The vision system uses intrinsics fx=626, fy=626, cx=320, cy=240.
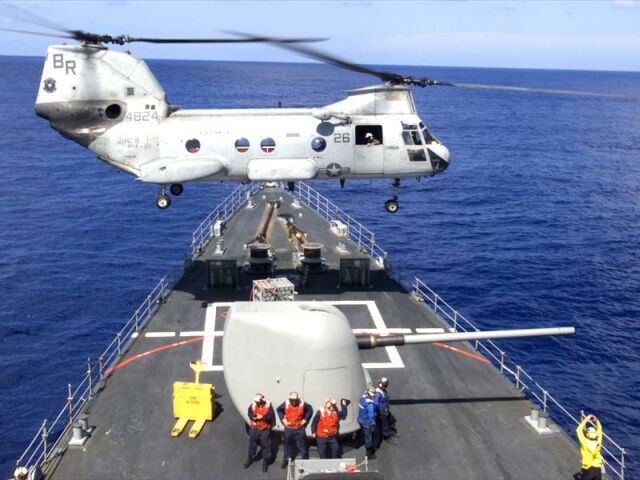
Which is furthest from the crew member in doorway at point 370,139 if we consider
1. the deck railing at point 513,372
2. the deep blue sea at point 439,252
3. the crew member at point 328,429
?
the deep blue sea at point 439,252

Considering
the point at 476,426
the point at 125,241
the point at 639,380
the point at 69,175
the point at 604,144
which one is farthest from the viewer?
the point at 604,144

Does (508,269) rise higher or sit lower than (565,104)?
lower

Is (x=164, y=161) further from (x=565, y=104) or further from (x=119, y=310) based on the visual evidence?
(x=565, y=104)

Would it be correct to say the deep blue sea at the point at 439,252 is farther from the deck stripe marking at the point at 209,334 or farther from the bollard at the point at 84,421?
the bollard at the point at 84,421

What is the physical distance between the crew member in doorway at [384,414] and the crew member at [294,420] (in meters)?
1.81

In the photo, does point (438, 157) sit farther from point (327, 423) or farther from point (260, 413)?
point (260, 413)

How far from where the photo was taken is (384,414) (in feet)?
51.2

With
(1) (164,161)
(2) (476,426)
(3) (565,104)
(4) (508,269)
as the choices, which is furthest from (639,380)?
(3) (565,104)

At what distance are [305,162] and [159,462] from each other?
1365 cm

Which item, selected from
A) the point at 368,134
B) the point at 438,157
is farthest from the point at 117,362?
the point at 438,157

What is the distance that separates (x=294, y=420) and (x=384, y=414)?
2593 mm

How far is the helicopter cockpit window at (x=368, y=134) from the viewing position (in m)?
25.8

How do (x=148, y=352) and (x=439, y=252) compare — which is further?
(x=439, y=252)

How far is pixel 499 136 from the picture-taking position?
109750 mm
